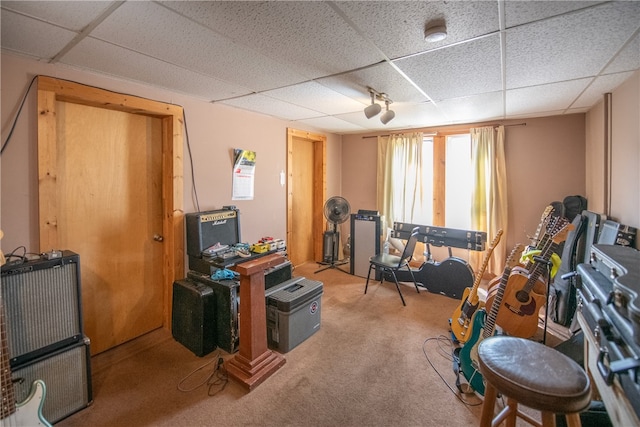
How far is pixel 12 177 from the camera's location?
1796mm

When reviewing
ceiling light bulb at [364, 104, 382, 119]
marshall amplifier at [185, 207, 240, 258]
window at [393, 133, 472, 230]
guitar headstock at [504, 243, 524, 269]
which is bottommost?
guitar headstock at [504, 243, 524, 269]

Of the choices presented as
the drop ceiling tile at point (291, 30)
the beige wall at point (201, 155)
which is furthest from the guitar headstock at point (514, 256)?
the beige wall at point (201, 155)

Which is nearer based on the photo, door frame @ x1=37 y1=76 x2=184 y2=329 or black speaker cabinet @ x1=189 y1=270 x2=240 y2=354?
door frame @ x1=37 y1=76 x2=184 y2=329

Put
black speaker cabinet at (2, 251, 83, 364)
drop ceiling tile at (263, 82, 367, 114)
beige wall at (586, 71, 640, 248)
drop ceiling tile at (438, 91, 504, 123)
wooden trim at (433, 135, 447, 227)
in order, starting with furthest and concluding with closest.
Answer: wooden trim at (433, 135, 447, 227) < drop ceiling tile at (438, 91, 504, 123) < drop ceiling tile at (263, 82, 367, 114) < beige wall at (586, 71, 640, 248) < black speaker cabinet at (2, 251, 83, 364)

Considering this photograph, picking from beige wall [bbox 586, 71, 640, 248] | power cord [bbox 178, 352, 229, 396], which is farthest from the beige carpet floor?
beige wall [bbox 586, 71, 640, 248]

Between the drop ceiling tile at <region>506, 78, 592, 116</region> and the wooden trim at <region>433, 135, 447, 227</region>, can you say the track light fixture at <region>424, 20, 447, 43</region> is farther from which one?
the wooden trim at <region>433, 135, 447, 227</region>

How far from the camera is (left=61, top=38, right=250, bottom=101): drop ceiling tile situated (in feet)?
Result: 5.64

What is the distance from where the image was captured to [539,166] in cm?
361

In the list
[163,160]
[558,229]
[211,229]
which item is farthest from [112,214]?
[558,229]

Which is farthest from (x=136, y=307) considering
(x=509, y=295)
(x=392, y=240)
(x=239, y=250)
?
(x=392, y=240)

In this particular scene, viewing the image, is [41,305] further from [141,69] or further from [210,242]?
[141,69]

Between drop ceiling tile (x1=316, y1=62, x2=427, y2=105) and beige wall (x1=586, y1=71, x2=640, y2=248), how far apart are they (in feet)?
4.86

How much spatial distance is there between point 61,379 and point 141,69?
201 cm

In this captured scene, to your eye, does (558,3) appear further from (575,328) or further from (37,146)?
(37,146)
